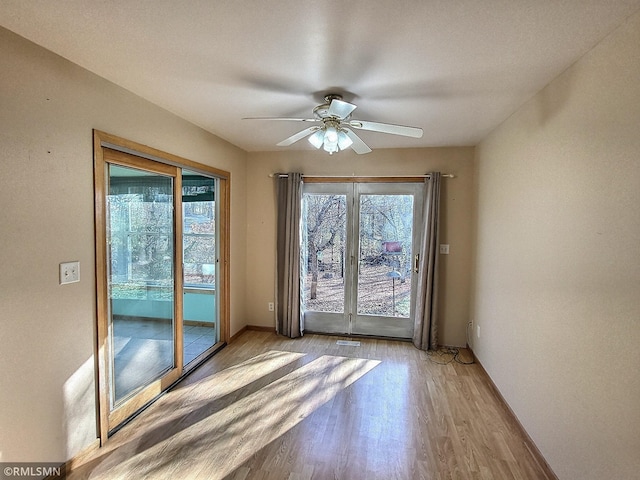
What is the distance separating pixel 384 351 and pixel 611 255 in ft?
8.80

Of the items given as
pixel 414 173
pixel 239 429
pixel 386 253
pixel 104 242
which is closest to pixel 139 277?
pixel 104 242

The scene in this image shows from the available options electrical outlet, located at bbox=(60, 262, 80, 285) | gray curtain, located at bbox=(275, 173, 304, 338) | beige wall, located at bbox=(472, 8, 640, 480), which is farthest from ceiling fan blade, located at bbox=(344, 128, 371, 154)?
electrical outlet, located at bbox=(60, 262, 80, 285)

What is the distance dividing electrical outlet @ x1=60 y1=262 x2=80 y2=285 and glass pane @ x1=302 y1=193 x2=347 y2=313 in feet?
8.26

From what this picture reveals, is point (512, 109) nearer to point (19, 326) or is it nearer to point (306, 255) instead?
point (306, 255)

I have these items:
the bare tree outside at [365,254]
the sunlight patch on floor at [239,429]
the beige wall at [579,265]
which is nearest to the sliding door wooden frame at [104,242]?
the sunlight patch on floor at [239,429]

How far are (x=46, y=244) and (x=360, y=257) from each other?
122 inches

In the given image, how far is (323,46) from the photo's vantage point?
1.65 meters

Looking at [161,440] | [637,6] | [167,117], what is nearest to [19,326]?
[161,440]

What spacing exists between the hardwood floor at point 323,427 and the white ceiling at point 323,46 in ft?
7.90

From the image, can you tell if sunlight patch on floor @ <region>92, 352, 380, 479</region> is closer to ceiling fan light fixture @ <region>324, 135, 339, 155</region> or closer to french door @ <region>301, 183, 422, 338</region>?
french door @ <region>301, 183, 422, 338</region>

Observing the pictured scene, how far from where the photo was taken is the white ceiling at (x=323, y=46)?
4.44ft

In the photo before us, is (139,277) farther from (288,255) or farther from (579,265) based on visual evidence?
(579,265)

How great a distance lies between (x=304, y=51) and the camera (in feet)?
5.56

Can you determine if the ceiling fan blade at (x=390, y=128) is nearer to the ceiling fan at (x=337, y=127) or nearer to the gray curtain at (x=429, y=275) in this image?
the ceiling fan at (x=337, y=127)
